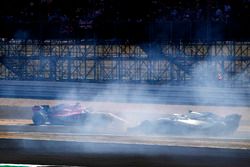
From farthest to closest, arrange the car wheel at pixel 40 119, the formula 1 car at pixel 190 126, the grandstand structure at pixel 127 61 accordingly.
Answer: the grandstand structure at pixel 127 61 → the car wheel at pixel 40 119 → the formula 1 car at pixel 190 126

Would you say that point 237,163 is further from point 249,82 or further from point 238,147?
point 249,82

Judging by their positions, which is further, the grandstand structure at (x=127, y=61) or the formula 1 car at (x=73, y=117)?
the grandstand structure at (x=127, y=61)

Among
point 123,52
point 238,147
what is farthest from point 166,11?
point 238,147

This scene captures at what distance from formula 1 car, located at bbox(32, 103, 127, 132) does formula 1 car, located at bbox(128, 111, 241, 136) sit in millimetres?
1299

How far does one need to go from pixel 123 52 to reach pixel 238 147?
8190 mm

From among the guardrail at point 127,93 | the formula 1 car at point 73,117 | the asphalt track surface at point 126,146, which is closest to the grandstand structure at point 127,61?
the guardrail at point 127,93

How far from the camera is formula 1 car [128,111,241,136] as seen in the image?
15.8m

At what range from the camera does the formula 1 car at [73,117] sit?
56.7 ft

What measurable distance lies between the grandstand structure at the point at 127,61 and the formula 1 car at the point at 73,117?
2742mm

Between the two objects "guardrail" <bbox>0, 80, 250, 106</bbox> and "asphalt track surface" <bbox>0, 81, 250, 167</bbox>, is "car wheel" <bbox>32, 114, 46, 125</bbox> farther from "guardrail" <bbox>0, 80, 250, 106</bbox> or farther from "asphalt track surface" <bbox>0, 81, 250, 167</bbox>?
"guardrail" <bbox>0, 80, 250, 106</bbox>

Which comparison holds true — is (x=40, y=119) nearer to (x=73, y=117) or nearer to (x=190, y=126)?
(x=73, y=117)

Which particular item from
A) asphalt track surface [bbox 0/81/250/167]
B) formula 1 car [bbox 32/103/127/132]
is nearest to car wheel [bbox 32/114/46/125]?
formula 1 car [bbox 32/103/127/132]

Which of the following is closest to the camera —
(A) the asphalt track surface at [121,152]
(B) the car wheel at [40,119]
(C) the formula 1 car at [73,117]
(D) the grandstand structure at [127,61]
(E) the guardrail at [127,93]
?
(A) the asphalt track surface at [121,152]

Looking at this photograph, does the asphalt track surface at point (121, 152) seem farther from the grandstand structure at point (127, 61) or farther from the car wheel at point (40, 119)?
the grandstand structure at point (127, 61)
